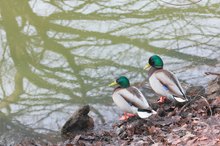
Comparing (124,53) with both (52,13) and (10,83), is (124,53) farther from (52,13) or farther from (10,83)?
(52,13)

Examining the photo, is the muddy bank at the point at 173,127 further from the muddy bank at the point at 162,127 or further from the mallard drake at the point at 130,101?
the mallard drake at the point at 130,101

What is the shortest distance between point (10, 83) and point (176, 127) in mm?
2797

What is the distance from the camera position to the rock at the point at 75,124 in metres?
5.54

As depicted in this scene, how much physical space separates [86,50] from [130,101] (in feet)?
7.67

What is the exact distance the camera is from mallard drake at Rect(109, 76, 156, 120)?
204 inches

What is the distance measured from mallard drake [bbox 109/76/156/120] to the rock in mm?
393

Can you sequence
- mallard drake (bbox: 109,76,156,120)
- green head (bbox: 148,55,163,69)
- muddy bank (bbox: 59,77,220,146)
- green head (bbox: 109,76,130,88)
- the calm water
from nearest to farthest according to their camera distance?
muddy bank (bbox: 59,77,220,146)
mallard drake (bbox: 109,76,156,120)
green head (bbox: 109,76,130,88)
green head (bbox: 148,55,163,69)
the calm water

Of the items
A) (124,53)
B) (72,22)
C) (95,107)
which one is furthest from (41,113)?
(72,22)

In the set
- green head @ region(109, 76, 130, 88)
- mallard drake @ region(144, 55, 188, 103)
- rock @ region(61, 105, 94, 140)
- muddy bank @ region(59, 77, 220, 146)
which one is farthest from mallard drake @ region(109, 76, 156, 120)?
rock @ region(61, 105, 94, 140)

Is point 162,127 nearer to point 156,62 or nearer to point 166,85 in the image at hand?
point 166,85

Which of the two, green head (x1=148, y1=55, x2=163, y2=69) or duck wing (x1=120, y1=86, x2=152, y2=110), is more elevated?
green head (x1=148, y1=55, x2=163, y2=69)

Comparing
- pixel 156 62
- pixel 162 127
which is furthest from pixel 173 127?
pixel 156 62

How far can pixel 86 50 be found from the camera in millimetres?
7535

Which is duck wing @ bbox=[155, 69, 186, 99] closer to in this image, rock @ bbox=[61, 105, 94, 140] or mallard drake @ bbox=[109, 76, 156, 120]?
mallard drake @ bbox=[109, 76, 156, 120]
